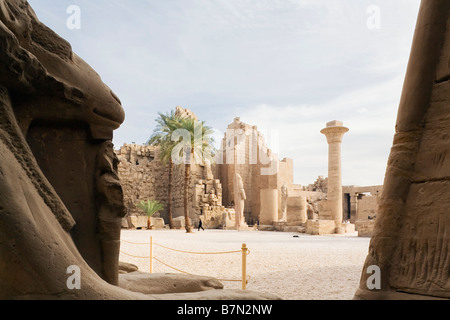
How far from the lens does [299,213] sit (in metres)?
21.6

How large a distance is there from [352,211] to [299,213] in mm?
11682

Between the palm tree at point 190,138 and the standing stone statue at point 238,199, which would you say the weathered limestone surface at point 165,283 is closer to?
the palm tree at point 190,138

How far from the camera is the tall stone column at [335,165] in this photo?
20438 millimetres

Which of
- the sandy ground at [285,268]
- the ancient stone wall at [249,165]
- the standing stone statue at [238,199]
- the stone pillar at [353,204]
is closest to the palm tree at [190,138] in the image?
the standing stone statue at [238,199]

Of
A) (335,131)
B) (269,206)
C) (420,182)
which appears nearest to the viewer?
(420,182)

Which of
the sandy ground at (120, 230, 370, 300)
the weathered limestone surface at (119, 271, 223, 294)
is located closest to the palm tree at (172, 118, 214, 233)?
the sandy ground at (120, 230, 370, 300)

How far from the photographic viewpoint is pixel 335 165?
2088 centimetres

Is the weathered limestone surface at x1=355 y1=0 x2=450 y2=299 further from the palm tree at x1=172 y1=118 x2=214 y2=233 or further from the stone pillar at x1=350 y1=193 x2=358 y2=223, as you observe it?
the stone pillar at x1=350 y1=193 x2=358 y2=223

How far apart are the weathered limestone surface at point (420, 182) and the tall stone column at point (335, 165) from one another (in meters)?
17.4

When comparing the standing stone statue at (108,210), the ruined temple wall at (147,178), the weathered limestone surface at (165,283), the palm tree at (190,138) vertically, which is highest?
the palm tree at (190,138)

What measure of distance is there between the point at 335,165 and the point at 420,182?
1822cm

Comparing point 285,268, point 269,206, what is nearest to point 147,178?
point 269,206

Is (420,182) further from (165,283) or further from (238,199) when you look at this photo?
(238,199)

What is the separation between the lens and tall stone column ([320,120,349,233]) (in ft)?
67.1
